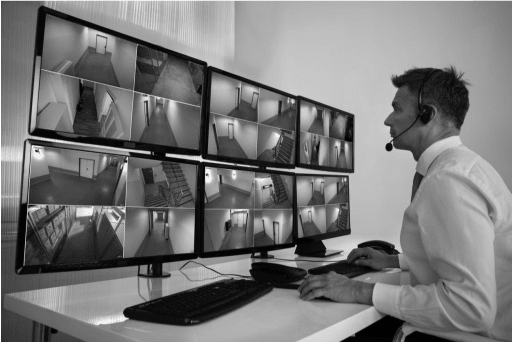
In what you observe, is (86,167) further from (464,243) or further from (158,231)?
(464,243)

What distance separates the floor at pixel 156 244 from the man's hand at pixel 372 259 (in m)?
0.75

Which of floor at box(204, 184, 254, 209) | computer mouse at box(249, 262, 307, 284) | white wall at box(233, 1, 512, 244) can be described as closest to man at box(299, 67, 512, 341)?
computer mouse at box(249, 262, 307, 284)

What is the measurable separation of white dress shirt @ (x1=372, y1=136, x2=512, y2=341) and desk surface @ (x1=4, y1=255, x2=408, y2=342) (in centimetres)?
11

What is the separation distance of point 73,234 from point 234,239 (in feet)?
2.03

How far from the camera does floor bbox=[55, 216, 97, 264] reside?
1.09m

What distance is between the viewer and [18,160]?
236cm

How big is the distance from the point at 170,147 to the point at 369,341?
3.18 ft

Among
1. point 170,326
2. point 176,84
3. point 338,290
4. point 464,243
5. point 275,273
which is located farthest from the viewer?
point 176,84

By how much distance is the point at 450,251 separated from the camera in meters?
0.98

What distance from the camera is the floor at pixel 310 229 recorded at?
6.42 feet

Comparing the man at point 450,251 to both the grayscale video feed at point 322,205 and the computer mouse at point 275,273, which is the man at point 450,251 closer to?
the computer mouse at point 275,273

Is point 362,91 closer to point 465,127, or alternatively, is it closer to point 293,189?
point 465,127

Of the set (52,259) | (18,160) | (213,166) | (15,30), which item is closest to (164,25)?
Answer: (15,30)

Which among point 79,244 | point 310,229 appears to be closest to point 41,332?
point 79,244
